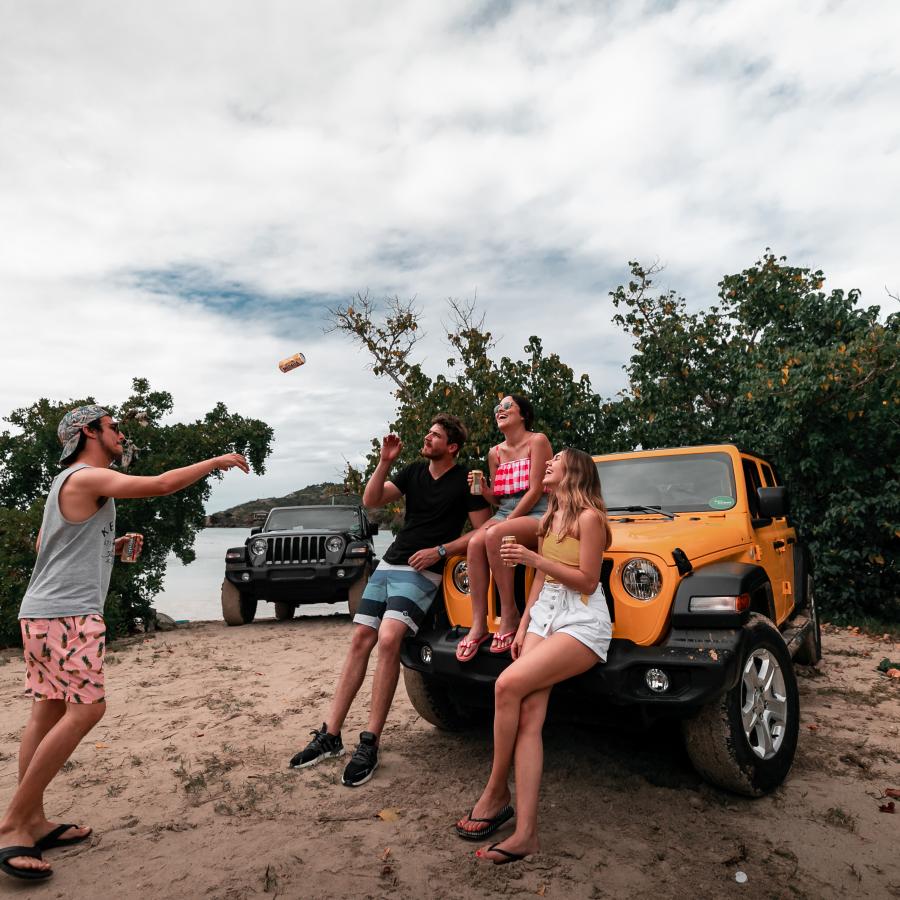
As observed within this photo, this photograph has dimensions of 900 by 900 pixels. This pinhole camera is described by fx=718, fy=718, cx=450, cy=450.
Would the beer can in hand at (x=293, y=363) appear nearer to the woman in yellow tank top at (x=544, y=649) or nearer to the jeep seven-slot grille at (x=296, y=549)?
the woman in yellow tank top at (x=544, y=649)

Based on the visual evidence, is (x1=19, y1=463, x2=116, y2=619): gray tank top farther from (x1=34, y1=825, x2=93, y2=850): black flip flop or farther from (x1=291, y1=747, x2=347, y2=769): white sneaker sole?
(x1=291, y1=747, x2=347, y2=769): white sneaker sole

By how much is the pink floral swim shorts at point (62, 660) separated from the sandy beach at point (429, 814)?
744 millimetres

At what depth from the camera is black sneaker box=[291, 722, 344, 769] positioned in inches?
169

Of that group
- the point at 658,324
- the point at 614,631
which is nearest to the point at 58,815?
the point at 614,631

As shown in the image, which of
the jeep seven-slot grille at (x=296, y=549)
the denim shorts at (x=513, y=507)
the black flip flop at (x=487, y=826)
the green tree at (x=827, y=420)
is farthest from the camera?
the jeep seven-slot grille at (x=296, y=549)

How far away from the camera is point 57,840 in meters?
3.34

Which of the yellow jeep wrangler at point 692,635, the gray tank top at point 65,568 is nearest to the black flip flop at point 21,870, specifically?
the gray tank top at point 65,568

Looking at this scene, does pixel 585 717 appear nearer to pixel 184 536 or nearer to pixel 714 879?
pixel 714 879

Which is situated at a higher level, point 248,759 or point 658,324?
point 658,324

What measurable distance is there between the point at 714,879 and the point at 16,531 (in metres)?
9.63

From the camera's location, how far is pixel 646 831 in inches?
134

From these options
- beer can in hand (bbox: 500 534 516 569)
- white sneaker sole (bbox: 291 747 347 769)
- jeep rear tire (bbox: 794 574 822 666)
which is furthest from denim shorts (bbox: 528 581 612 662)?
jeep rear tire (bbox: 794 574 822 666)

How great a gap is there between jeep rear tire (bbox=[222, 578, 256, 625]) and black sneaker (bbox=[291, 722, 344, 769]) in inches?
267

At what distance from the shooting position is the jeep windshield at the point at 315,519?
472 inches
